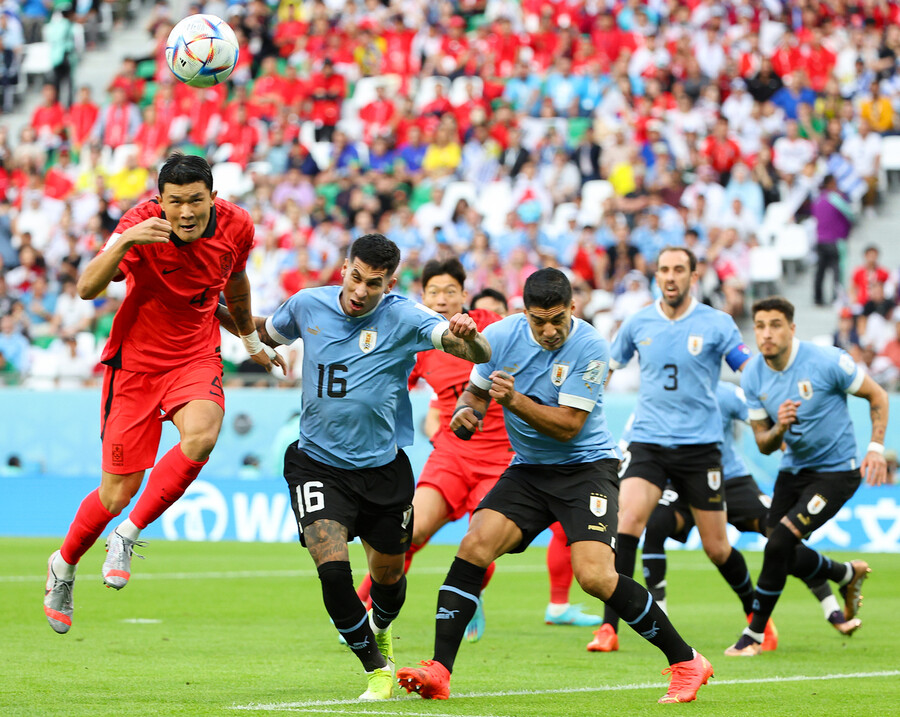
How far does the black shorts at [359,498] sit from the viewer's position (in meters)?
7.25

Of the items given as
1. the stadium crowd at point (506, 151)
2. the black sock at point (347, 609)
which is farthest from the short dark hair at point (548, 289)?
the stadium crowd at point (506, 151)

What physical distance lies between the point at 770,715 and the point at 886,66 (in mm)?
17912

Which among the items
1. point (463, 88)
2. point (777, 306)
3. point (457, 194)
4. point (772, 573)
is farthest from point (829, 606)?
point (463, 88)

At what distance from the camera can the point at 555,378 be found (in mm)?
A: 7555

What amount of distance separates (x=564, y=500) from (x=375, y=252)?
1635 mm

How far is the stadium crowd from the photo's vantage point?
21156 mm

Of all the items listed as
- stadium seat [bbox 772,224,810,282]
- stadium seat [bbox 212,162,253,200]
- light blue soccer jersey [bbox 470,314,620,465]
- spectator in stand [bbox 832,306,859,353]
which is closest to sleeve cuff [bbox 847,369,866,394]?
light blue soccer jersey [bbox 470,314,620,465]

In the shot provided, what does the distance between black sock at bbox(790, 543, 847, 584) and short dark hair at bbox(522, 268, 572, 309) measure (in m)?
4.01

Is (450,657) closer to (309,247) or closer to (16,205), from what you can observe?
(309,247)

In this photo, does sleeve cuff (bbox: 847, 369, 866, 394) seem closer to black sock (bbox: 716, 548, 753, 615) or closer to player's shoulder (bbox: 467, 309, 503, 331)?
black sock (bbox: 716, 548, 753, 615)

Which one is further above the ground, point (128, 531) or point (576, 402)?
point (576, 402)

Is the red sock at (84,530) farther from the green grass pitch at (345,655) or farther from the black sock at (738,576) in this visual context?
the black sock at (738,576)

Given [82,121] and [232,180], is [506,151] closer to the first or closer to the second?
[232,180]

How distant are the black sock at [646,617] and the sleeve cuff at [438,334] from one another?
151cm
